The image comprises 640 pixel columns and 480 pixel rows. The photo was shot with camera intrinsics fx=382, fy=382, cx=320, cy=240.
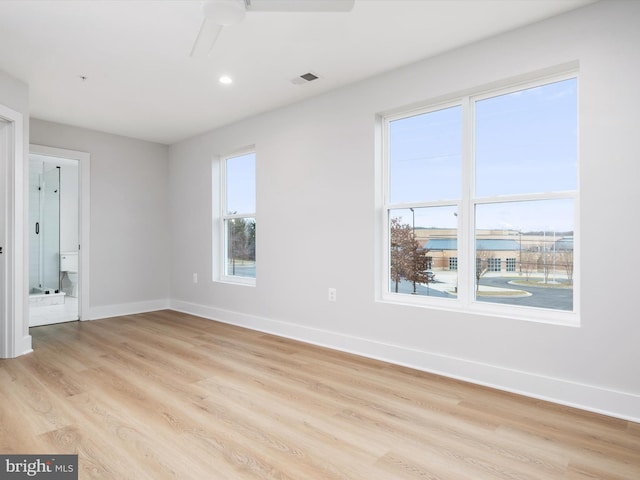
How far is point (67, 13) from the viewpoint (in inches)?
95.7

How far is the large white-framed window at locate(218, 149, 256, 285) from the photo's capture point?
4.68 metres

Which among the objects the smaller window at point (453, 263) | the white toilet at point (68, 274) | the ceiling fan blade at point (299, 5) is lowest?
the white toilet at point (68, 274)

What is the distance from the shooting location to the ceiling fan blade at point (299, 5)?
179cm

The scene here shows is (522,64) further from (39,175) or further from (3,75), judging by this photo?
(39,175)

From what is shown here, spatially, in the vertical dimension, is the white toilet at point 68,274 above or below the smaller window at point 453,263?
below

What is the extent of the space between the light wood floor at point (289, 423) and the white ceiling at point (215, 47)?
2.45 metres

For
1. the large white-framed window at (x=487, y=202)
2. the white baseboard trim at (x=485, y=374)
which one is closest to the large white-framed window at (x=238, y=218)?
the white baseboard trim at (x=485, y=374)

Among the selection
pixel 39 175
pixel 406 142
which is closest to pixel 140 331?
pixel 406 142

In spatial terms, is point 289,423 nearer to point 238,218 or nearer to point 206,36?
point 206,36

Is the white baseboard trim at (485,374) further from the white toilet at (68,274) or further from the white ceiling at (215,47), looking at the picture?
the white toilet at (68,274)

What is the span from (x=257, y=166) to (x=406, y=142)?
5.95 ft

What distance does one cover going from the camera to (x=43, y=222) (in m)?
6.52

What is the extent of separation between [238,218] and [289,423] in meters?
3.16
